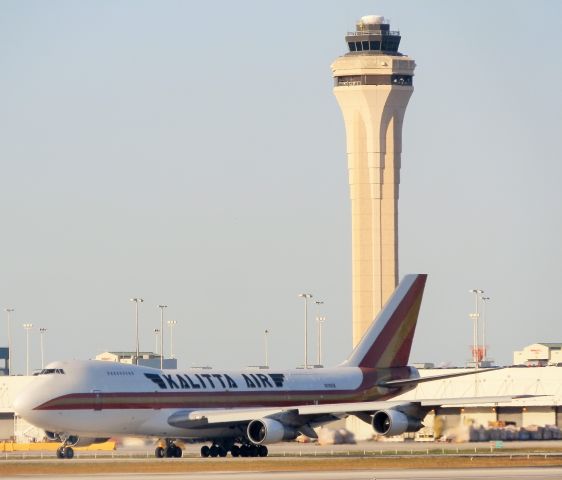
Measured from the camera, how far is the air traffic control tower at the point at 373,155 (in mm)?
195375

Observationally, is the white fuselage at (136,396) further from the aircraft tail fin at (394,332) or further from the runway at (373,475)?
the runway at (373,475)

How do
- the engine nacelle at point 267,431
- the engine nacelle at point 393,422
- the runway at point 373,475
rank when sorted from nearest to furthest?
the runway at point 373,475, the engine nacelle at point 393,422, the engine nacelle at point 267,431

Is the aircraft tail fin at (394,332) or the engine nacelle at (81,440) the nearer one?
the engine nacelle at (81,440)

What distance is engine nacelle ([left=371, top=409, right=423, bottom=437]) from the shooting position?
83250mm

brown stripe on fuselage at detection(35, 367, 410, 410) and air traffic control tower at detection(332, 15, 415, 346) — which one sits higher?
air traffic control tower at detection(332, 15, 415, 346)

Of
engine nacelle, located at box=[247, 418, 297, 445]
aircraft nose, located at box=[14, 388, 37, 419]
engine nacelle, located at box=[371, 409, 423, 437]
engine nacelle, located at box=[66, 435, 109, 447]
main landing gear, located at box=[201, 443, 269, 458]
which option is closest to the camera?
engine nacelle, located at box=[371, 409, 423, 437]

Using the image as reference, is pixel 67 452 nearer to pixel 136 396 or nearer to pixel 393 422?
pixel 136 396

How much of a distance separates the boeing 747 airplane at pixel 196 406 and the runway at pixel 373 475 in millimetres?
13627

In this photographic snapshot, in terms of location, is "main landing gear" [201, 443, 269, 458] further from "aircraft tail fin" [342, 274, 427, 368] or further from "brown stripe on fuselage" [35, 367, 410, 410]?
"aircraft tail fin" [342, 274, 427, 368]

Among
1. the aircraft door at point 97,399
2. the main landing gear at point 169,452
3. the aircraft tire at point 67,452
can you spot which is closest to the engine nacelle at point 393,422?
Result: the main landing gear at point 169,452

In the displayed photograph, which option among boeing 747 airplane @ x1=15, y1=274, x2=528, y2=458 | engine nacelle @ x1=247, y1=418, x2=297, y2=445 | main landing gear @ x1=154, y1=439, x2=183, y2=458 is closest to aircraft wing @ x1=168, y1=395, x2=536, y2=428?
boeing 747 airplane @ x1=15, y1=274, x2=528, y2=458

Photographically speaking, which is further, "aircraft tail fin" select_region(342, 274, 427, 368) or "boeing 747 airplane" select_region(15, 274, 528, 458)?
"aircraft tail fin" select_region(342, 274, 427, 368)

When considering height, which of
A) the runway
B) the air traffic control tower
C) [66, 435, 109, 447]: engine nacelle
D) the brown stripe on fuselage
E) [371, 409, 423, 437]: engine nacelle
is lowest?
[66, 435, 109, 447]: engine nacelle

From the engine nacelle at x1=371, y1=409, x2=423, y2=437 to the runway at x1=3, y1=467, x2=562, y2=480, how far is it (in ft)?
43.6
